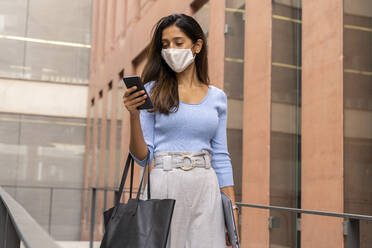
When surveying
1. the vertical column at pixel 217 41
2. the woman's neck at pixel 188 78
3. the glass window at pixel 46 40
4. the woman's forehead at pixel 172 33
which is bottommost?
the woman's neck at pixel 188 78

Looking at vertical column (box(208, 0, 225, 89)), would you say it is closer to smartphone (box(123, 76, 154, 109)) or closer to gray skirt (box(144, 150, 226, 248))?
gray skirt (box(144, 150, 226, 248))

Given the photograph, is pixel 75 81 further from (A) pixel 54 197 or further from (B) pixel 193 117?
(B) pixel 193 117

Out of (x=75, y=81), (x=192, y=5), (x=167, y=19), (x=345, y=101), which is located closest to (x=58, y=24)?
(x=75, y=81)

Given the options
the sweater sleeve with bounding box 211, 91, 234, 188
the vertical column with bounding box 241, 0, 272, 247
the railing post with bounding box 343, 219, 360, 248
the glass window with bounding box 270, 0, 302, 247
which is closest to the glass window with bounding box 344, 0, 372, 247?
the glass window with bounding box 270, 0, 302, 247

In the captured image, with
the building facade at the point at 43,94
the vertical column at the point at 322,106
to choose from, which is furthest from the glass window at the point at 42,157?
the vertical column at the point at 322,106

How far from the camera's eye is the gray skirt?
198 centimetres

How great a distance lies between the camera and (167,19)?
2127mm

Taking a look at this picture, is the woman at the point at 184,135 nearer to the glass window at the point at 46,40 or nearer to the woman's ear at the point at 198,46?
the woman's ear at the point at 198,46

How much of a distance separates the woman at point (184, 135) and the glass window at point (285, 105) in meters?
3.08

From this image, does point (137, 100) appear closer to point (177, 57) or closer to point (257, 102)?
point (177, 57)

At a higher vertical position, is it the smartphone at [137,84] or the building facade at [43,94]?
the building facade at [43,94]

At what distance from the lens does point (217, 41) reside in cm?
711

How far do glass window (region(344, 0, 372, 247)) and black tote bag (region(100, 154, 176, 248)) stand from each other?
8.86ft

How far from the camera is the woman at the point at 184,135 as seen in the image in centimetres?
198
